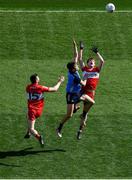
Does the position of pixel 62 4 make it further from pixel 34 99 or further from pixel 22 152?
pixel 22 152

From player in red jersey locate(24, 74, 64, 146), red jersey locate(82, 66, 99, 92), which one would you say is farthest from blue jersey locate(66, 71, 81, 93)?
player in red jersey locate(24, 74, 64, 146)

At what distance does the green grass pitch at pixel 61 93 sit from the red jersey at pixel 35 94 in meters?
1.39

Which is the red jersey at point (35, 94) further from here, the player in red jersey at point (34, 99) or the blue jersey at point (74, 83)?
the blue jersey at point (74, 83)

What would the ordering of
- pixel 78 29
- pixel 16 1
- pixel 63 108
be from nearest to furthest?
1. pixel 63 108
2. pixel 78 29
3. pixel 16 1

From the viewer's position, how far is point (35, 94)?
18.9 meters

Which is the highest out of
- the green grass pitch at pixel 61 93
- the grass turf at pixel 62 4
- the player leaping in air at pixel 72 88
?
the player leaping in air at pixel 72 88

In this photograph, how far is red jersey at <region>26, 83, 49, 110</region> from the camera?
Answer: 1884 centimetres

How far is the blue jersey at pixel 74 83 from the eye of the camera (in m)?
19.6

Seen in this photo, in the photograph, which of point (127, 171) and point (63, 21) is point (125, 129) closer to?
point (127, 171)

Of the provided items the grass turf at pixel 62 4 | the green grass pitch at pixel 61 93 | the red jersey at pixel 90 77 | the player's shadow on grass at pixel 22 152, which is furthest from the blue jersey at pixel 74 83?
the grass turf at pixel 62 4

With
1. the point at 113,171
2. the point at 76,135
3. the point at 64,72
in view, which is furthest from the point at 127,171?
the point at 64,72

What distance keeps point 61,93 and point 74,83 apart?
4.38 m

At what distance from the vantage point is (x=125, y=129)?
2075 centimetres

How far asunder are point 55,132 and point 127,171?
335cm
